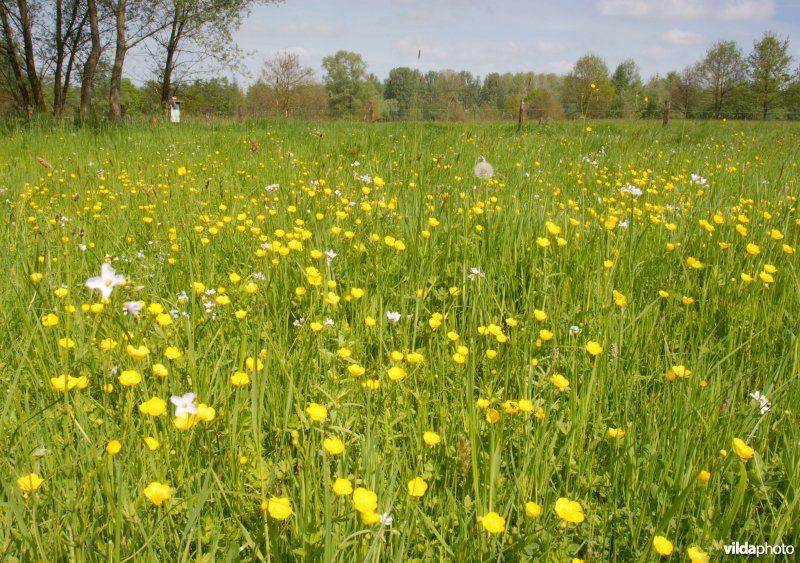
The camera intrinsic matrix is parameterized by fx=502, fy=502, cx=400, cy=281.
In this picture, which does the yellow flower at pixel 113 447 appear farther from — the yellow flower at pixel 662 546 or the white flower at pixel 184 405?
the yellow flower at pixel 662 546

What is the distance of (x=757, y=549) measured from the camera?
1113 mm

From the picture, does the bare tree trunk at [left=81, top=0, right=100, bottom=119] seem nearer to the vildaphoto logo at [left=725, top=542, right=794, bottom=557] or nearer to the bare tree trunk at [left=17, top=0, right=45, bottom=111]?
the bare tree trunk at [left=17, top=0, right=45, bottom=111]

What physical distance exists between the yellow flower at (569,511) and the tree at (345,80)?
245ft

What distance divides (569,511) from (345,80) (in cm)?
7963

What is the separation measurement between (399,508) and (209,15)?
25.4 m

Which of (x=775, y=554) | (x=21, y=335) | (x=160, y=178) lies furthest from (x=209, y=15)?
(x=775, y=554)

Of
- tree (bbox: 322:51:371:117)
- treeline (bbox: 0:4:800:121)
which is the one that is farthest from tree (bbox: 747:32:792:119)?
tree (bbox: 322:51:371:117)

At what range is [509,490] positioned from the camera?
1296 mm

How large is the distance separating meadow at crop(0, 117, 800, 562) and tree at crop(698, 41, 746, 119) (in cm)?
5652

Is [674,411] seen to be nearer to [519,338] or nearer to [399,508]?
[519,338]

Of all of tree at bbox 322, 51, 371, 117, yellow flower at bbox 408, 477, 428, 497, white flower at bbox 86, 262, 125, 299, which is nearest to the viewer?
yellow flower at bbox 408, 477, 428, 497

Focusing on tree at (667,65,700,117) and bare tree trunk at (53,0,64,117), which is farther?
tree at (667,65,700,117)

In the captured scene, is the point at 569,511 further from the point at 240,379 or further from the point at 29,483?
the point at 29,483

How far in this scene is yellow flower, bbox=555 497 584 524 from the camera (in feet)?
3.44
